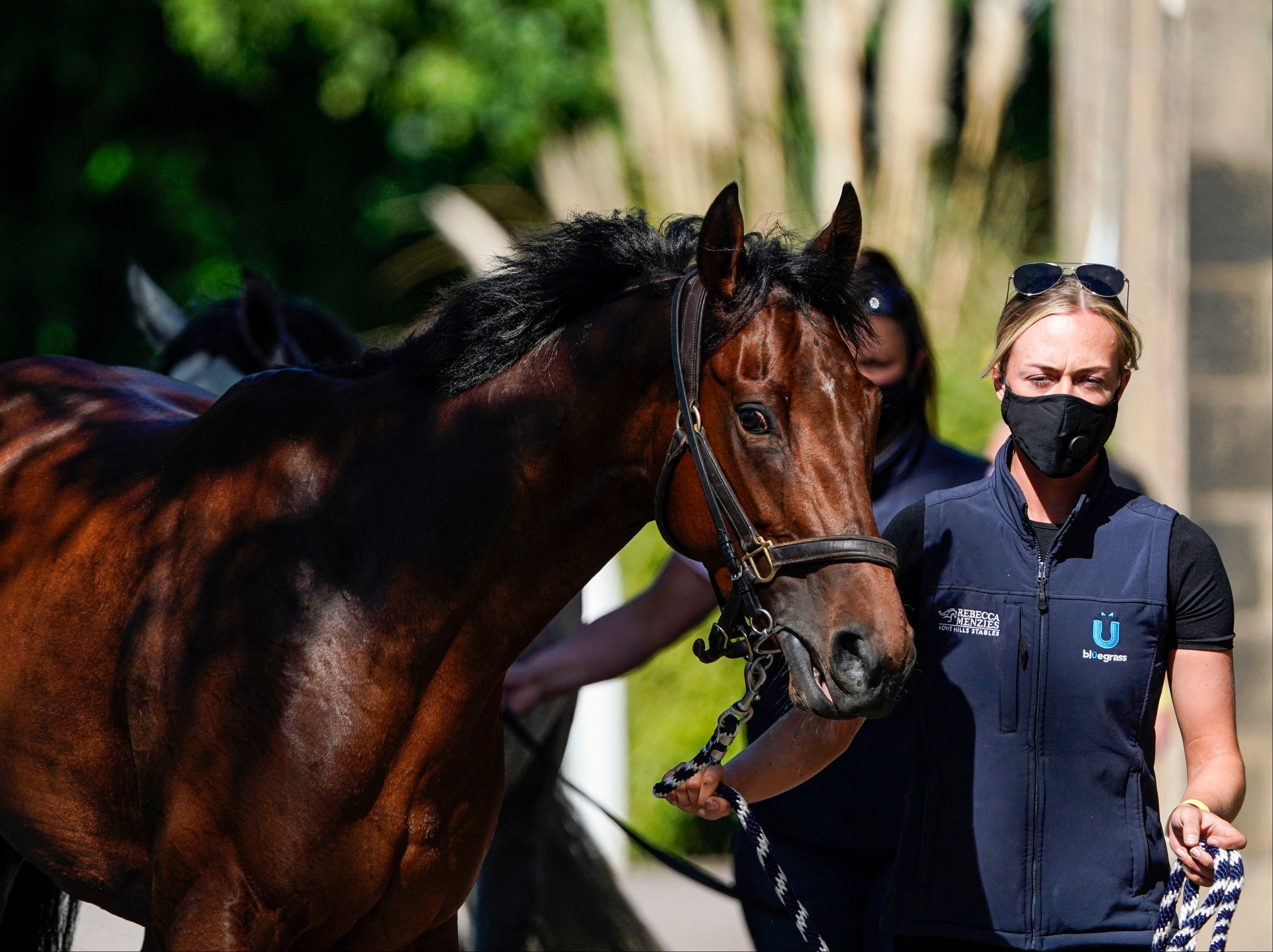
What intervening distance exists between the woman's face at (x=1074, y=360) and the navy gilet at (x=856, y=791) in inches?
23.9

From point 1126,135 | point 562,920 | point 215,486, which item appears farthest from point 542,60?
point 215,486

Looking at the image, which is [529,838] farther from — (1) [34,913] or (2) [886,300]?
(2) [886,300]

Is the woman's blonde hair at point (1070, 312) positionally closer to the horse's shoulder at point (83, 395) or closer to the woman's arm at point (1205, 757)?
the woman's arm at point (1205, 757)

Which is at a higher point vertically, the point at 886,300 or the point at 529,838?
the point at 886,300

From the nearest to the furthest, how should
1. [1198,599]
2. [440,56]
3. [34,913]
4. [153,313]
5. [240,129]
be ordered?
[1198,599] → [34,913] → [153,313] → [440,56] → [240,129]

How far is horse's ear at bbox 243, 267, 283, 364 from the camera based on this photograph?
378 centimetres

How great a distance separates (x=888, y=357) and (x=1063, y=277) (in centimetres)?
81

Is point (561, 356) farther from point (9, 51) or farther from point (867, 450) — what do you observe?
point (9, 51)

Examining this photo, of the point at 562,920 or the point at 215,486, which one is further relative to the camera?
the point at 562,920

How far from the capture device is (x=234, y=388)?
8.69 ft

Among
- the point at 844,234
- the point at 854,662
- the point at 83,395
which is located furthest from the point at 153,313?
the point at 854,662

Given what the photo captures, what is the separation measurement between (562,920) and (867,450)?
225 centimetres

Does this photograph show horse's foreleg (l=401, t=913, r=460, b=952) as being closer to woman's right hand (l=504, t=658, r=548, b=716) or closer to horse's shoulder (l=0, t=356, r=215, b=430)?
woman's right hand (l=504, t=658, r=548, b=716)

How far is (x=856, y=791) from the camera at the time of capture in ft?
9.82
